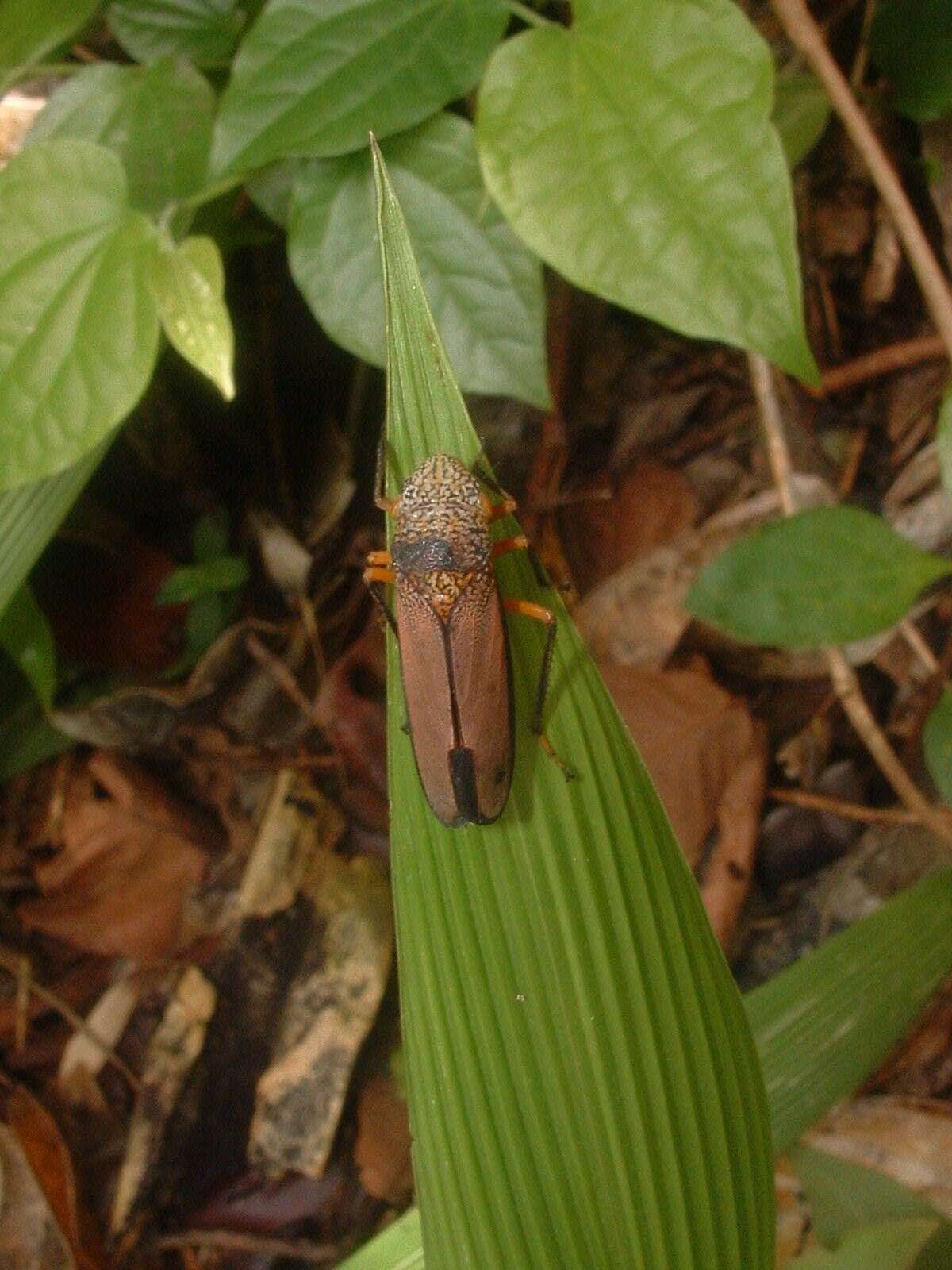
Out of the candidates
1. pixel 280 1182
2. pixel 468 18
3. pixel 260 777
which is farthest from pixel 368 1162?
pixel 468 18

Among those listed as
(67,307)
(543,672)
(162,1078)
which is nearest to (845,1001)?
(543,672)

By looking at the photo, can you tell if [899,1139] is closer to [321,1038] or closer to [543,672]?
[321,1038]

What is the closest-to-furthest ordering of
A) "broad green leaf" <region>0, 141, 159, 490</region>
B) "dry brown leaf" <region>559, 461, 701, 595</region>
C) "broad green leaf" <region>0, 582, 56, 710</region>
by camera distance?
"broad green leaf" <region>0, 141, 159, 490</region>
"broad green leaf" <region>0, 582, 56, 710</region>
"dry brown leaf" <region>559, 461, 701, 595</region>

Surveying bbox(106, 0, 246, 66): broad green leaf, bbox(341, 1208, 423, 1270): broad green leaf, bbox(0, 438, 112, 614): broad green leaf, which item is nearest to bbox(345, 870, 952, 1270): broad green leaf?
bbox(341, 1208, 423, 1270): broad green leaf

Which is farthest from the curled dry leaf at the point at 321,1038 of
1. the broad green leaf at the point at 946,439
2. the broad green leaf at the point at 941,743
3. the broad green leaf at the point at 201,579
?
the broad green leaf at the point at 946,439

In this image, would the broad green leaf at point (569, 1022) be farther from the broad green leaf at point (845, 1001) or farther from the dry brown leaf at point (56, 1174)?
the dry brown leaf at point (56, 1174)

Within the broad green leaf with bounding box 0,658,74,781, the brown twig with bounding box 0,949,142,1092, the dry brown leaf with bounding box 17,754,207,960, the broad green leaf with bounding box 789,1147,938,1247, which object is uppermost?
the broad green leaf with bounding box 0,658,74,781

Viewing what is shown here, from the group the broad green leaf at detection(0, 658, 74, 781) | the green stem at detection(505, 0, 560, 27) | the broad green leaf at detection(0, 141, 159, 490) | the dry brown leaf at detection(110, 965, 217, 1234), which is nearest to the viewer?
the broad green leaf at detection(0, 141, 159, 490)

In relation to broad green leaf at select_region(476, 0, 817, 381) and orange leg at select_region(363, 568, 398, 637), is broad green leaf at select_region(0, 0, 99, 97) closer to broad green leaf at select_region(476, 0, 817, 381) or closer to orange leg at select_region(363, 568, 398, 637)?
broad green leaf at select_region(476, 0, 817, 381)
